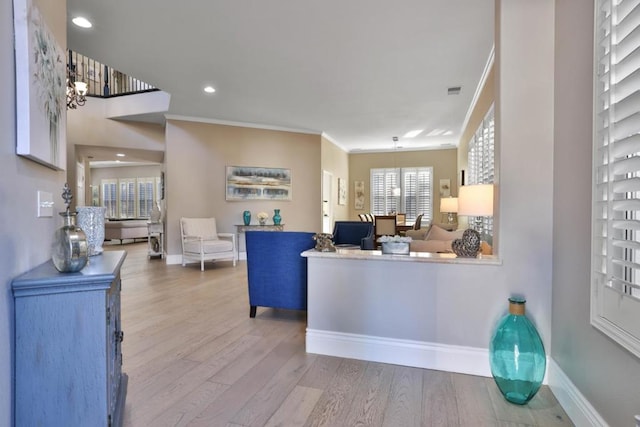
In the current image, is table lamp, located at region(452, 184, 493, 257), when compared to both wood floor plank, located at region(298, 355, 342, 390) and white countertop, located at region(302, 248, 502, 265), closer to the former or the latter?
white countertop, located at region(302, 248, 502, 265)

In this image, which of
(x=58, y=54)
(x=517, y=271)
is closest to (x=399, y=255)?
(x=517, y=271)

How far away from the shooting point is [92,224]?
1.83 m

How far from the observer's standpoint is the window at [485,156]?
427cm

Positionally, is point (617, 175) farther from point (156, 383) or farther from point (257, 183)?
point (257, 183)

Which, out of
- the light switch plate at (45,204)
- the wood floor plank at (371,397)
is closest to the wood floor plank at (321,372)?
the wood floor plank at (371,397)

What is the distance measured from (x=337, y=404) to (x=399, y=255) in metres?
1.06

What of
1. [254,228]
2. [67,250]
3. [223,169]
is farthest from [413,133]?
[67,250]

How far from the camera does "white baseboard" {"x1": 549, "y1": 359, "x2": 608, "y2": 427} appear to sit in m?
1.54

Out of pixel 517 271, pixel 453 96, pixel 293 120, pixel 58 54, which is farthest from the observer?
pixel 293 120

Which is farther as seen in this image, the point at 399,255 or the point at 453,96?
the point at 453,96

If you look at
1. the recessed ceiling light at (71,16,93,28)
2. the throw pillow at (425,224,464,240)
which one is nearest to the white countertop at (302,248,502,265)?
the throw pillow at (425,224,464,240)

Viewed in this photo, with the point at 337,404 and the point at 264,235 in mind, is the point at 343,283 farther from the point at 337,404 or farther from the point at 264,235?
the point at 264,235

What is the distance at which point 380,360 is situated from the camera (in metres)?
2.40

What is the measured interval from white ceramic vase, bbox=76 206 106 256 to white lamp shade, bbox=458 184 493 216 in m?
2.50
